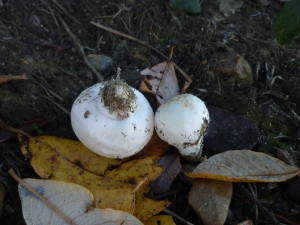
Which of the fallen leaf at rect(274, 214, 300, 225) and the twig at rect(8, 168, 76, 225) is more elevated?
the twig at rect(8, 168, 76, 225)

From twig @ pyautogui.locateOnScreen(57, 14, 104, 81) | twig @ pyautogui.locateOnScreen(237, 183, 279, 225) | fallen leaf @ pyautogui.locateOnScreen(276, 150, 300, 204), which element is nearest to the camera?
twig @ pyautogui.locateOnScreen(237, 183, 279, 225)

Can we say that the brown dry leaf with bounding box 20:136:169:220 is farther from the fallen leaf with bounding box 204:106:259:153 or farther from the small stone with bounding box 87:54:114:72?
the small stone with bounding box 87:54:114:72

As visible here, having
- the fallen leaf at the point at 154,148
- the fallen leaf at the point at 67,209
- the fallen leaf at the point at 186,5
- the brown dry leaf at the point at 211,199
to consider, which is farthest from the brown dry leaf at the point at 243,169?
the fallen leaf at the point at 186,5

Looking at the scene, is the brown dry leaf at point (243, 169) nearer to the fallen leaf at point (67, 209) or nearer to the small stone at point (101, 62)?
the fallen leaf at point (67, 209)

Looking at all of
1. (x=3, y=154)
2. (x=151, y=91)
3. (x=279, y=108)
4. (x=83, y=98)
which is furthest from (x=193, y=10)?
(x=3, y=154)

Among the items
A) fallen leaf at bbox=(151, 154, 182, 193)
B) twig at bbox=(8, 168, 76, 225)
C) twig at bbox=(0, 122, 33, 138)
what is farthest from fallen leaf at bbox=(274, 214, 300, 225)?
twig at bbox=(0, 122, 33, 138)

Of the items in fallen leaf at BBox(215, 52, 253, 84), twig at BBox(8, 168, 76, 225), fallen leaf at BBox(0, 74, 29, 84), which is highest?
fallen leaf at BBox(215, 52, 253, 84)

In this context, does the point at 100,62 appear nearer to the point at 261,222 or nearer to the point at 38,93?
the point at 38,93
